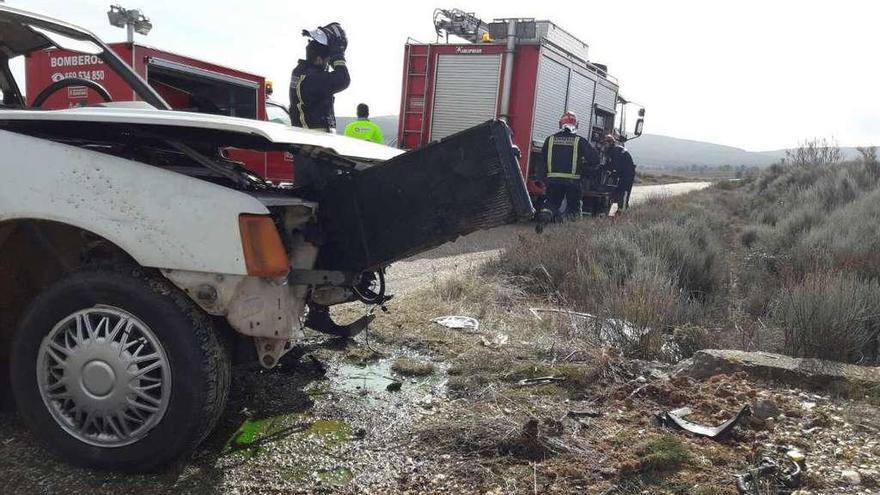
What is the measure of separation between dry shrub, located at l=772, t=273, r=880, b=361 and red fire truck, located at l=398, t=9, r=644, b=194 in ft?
23.7

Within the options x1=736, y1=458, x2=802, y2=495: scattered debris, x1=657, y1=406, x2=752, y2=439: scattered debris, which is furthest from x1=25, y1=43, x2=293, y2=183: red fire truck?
x1=736, y1=458, x2=802, y2=495: scattered debris

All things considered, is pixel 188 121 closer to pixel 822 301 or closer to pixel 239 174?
pixel 239 174

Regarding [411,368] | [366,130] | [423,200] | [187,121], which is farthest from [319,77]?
[187,121]

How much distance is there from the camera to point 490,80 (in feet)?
39.3

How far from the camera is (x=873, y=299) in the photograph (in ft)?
15.3

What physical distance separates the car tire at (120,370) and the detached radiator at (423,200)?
2.34ft

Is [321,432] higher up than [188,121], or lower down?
lower down

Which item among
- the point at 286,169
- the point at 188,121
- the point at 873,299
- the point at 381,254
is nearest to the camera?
the point at 188,121

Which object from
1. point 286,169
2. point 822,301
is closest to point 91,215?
point 822,301

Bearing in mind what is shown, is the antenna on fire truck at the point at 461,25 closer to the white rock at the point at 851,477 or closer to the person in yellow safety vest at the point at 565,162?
the person in yellow safety vest at the point at 565,162

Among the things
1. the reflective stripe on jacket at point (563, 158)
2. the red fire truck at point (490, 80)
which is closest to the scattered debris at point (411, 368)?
the reflective stripe on jacket at point (563, 158)

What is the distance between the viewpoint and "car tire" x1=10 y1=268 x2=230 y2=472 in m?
2.43

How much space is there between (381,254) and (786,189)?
15.1 metres

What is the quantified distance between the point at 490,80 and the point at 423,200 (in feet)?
31.8
